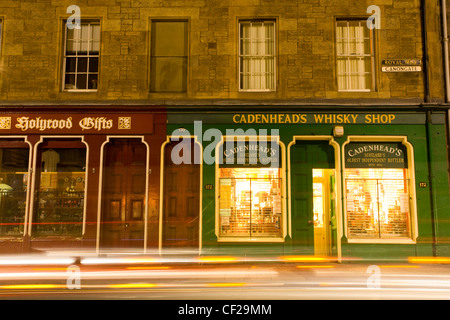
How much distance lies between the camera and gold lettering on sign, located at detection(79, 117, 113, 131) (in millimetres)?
11234

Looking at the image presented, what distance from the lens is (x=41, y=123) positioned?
11.2 m

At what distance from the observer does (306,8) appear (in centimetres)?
1143

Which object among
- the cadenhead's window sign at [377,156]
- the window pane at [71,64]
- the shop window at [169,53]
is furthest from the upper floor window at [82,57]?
the cadenhead's window sign at [377,156]

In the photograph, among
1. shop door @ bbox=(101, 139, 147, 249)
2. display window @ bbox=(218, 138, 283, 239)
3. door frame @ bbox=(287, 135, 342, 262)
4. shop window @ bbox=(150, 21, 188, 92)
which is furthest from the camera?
shop window @ bbox=(150, 21, 188, 92)

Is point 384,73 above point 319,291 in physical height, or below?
above

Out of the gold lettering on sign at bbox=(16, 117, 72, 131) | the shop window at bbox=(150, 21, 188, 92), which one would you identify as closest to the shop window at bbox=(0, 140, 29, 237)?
the gold lettering on sign at bbox=(16, 117, 72, 131)

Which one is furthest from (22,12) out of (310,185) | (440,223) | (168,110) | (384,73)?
(440,223)

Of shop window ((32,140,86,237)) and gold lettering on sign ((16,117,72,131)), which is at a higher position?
gold lettering on sign ((16,117,72,131))

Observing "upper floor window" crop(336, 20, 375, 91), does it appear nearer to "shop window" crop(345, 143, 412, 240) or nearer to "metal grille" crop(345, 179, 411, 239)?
"shop window" crop(345, 143, 412, 240)

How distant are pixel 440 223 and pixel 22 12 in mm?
14697

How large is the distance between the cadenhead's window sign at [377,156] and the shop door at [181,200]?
15.8ft

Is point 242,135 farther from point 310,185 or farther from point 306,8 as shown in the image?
point 306,8

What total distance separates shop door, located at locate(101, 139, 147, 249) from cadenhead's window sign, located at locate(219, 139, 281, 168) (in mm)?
2622

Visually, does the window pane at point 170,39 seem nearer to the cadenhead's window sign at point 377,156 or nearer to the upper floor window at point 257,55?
the upper floor window at point 257,55
